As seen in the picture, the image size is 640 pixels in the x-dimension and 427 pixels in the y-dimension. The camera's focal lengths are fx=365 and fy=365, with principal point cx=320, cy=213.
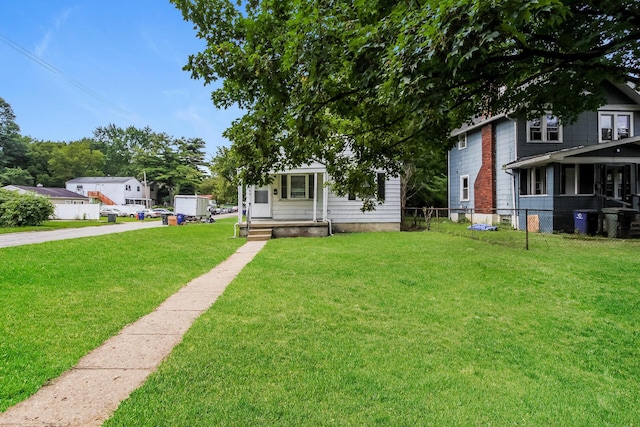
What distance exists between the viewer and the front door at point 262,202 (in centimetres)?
1691

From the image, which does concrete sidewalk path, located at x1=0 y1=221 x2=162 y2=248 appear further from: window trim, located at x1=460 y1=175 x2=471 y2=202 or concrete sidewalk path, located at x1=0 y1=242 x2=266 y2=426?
window trim, located at x1=460 y1=175 x2=471 y2=202

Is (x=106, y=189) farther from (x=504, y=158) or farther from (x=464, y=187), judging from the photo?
(x=504, y=158)

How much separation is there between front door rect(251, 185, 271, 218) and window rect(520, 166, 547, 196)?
11435mm

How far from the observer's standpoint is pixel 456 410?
101 inches

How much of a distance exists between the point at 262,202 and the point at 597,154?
553 inches

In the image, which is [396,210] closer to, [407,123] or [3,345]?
[407,123]

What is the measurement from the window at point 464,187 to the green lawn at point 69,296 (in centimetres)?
1483

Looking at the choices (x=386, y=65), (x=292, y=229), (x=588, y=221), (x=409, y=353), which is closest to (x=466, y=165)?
(x=588, y=221)

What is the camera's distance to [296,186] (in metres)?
17.0

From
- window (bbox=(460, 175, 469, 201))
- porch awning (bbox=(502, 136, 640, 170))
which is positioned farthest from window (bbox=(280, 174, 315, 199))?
window (bbox=(460, 175, 469, 201))

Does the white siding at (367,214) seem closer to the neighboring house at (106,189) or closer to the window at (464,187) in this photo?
the window at (464,187)

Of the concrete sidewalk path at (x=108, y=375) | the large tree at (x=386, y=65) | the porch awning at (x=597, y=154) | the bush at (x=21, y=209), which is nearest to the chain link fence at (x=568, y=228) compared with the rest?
the porch awning at (x=597, y=154)

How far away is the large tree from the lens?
2.64 m

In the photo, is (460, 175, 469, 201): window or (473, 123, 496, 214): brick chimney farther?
(460, 175, 469, 201): window
